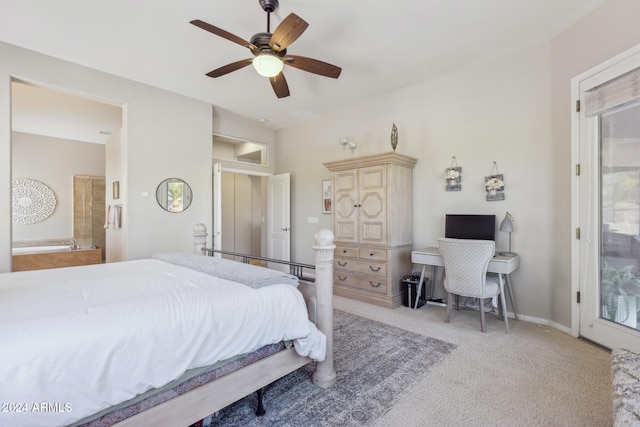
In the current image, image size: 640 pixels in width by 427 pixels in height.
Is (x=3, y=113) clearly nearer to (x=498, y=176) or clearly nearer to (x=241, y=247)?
(x=241, y=247)

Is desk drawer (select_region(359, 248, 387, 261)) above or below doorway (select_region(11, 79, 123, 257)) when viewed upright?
below

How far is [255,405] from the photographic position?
1795mm

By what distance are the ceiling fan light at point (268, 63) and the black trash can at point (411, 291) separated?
277 centimetres

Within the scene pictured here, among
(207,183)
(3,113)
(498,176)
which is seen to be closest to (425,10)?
(498,176)

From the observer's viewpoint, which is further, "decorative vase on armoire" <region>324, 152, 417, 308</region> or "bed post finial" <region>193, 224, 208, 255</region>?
"decorative vase on armoire" <region>324, 152, 417, 308</region>

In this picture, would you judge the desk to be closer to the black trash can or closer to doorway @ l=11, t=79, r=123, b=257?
the black trash can

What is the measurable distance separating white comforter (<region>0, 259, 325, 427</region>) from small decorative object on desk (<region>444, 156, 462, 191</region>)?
2711mm

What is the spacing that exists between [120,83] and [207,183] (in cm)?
166

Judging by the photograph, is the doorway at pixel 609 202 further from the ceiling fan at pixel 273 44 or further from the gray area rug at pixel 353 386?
the ceiling fan at pixel 273 44

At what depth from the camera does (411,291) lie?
3686mm

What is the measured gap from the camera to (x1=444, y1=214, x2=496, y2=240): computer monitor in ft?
10.8

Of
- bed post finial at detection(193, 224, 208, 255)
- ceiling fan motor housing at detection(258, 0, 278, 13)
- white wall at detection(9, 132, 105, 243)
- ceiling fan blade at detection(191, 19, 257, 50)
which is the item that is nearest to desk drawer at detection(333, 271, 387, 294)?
bed post finial at detection(193, 224, 208, 255)

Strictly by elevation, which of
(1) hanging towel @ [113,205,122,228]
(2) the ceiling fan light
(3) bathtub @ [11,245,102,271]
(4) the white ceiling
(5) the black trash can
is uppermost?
(4) the white ceiling

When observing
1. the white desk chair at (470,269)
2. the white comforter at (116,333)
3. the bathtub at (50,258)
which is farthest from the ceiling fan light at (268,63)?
the bathtub at (50,258)
